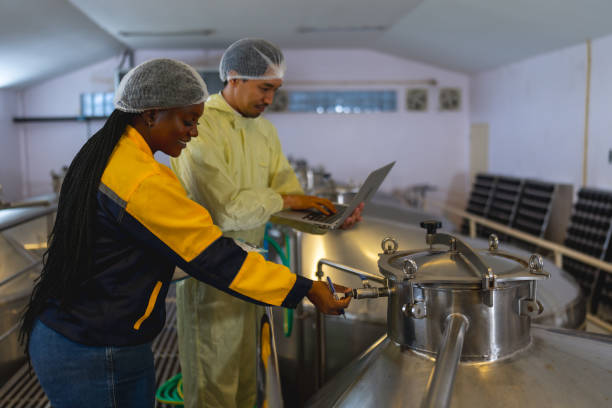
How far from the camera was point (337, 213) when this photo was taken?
1723 millimetres

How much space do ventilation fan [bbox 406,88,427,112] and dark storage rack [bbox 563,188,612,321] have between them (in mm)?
3315

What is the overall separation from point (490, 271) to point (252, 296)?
0.47 meters

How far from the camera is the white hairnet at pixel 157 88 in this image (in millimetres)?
1086

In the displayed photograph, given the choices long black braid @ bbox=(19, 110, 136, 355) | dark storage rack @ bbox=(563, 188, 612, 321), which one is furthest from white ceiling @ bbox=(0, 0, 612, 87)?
long black braid @ bbox=(19, 110, 136, 355)

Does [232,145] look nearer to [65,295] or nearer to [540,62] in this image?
[65,295]

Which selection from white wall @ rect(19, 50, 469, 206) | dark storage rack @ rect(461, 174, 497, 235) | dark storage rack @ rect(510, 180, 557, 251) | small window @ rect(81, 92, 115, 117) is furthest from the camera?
white wall @ rect(19, 50, 469, 206)

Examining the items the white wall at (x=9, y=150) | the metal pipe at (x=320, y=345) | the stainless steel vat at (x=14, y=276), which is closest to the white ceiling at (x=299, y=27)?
the white wall at (x=9, y=150)

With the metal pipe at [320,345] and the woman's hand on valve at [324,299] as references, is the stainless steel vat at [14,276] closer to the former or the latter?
the metal pipe at [320,345]

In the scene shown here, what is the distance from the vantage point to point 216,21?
564 cm

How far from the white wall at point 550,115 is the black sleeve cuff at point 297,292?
12.7 ft

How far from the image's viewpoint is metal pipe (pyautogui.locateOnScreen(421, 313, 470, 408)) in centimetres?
77

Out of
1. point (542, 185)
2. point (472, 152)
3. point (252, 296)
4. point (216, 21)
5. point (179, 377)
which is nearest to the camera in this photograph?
point (252, 296)

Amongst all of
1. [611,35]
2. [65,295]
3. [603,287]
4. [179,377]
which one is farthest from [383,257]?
[611,35]

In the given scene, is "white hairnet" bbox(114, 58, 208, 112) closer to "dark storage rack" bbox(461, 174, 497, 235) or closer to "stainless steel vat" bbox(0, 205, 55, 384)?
"stainless steel vat" bbox(0, 205, 55, 384)
